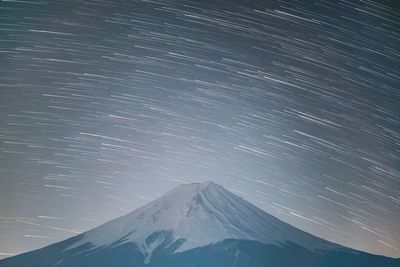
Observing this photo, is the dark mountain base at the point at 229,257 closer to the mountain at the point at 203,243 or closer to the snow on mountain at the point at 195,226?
the mountain at the point at 203,243

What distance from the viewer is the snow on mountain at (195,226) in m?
9.83

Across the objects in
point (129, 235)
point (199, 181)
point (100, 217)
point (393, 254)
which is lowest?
point (393, 254)

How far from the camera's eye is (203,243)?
10844 mm

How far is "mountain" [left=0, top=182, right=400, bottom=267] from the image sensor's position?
8070 mm

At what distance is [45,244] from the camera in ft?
25.0

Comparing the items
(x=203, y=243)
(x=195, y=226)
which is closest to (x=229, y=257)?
(x=203, y=243)

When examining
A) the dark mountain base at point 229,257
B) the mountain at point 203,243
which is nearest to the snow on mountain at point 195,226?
the mountain at point 203,243

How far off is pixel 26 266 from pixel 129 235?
21.8 ft

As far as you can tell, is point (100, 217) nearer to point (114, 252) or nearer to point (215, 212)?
point (114, 252)

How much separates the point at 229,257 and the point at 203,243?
2.34 metres

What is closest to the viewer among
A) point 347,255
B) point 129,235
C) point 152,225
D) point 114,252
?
point 347,255

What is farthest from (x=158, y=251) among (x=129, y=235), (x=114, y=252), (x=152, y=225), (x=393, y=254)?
(x=393, y=254)

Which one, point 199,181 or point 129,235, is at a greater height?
point 129,235

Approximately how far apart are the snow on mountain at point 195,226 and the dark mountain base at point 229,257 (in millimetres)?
229
